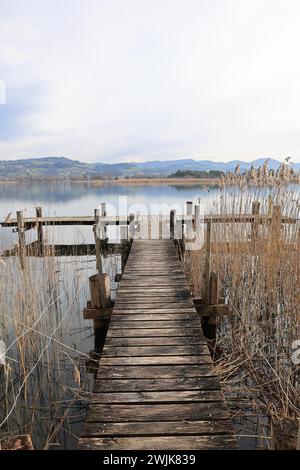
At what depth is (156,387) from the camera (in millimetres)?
2359

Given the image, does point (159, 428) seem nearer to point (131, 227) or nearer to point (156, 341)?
point (156, 341)

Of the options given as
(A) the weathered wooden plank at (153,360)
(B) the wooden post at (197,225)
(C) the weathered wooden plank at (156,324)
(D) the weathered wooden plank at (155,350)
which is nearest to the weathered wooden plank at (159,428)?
(A) the weathered wooden plank at (153,360)

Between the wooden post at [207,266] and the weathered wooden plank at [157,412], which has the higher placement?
the wooden post at [207,266]

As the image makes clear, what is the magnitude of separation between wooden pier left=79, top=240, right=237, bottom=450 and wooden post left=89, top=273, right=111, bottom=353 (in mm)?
222

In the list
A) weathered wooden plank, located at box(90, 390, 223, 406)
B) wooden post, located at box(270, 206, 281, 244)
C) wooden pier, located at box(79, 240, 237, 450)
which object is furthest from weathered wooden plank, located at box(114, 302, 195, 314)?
wooden post, located at box(270, 206, 281, 244)

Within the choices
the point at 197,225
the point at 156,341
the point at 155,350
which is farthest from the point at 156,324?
the point at 197,225

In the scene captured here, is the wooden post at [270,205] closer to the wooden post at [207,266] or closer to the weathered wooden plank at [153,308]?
the wooden post at [207,266]

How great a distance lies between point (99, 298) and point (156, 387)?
1962mm

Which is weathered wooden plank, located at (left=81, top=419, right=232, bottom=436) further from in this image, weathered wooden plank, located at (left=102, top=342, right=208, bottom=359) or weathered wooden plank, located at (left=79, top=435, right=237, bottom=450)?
weathered wooden plank, located at (left=102, top=342, right=208, bottom=359)

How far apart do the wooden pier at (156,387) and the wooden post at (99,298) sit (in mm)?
222

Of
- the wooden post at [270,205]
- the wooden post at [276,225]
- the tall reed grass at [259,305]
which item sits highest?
the wooden post at [270,205]

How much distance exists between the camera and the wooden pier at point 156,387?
6.13ft

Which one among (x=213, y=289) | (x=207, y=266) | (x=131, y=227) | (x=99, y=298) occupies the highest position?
(x=131, y=227)
